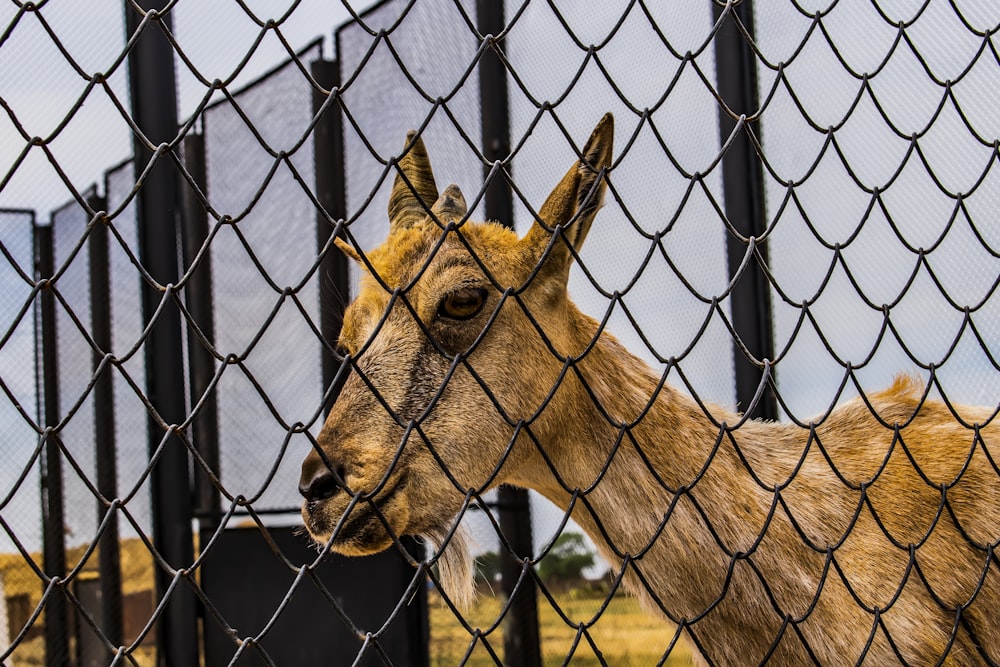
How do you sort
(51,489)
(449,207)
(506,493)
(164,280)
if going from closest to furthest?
(449,207) → (164,280) → (506,493) → (51,489)

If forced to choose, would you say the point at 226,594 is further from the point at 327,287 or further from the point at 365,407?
the point at 365,407

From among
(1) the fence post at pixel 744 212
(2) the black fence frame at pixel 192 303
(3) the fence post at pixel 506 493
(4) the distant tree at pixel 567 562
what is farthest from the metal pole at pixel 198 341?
(1) the fence post at pixel 744 212

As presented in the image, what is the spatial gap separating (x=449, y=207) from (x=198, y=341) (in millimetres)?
2268

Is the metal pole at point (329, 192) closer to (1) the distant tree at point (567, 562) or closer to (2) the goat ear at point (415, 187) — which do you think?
(1) the distant tree at point (567, 562)

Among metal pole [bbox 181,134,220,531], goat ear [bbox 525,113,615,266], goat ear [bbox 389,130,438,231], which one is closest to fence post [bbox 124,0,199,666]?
goat ear [bbox 389,130,438,231]

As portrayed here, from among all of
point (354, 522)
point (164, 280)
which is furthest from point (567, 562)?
point (354, 522)

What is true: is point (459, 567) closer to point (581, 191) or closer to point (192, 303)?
point (581, 191)

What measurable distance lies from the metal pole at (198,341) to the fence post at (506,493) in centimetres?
151

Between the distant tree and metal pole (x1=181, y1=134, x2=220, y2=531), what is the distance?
1.73 meters

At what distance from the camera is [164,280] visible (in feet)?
12.1

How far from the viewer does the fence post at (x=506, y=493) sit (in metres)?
5.12

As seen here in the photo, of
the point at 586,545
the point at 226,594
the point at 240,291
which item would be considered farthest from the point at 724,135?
the point at 226,594

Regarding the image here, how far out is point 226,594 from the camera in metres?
4.93

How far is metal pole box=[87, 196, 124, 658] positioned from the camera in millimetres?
6121
